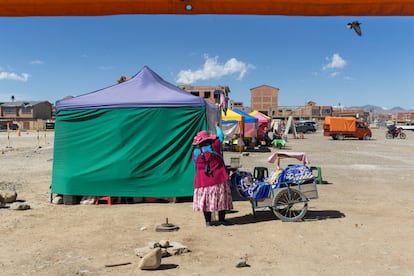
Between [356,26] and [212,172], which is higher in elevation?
[356,26]

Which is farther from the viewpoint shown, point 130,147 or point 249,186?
point 130,147

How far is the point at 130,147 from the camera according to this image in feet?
28.2

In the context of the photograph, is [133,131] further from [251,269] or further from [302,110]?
[302,110]

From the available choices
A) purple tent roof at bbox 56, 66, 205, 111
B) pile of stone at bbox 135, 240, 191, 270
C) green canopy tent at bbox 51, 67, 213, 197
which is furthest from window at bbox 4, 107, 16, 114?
pile of stone at bbox 135, 240, 191, 270

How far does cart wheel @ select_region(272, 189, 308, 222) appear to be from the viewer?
6922mm

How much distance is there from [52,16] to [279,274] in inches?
144

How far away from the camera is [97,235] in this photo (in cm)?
618

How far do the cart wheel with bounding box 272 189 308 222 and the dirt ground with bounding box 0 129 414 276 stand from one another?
15 cm

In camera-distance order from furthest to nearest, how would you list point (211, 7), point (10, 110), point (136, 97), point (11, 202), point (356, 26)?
1. point (10, 110)
2. point (136, 97)
3. point (11, 202)
4. point (356, 26)
5. point (211, 7)

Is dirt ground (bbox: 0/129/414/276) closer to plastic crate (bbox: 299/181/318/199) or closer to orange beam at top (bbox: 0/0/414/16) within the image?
plastic crate (bbox: 299/181/318/199)

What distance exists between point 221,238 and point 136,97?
13.3 feet

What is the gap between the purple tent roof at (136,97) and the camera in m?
8.66

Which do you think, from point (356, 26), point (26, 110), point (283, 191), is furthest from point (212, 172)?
point (26, 110)

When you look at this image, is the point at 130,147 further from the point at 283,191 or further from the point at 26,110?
the point at 26,110
